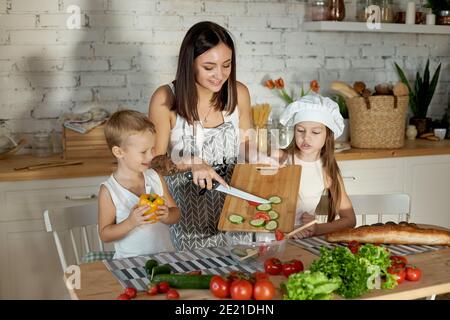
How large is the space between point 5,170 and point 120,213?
961 millimetres

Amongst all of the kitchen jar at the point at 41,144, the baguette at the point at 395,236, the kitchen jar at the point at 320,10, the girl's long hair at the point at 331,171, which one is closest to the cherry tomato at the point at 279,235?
the baguette at the point at 395,236

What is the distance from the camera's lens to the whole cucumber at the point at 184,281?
1507 mm

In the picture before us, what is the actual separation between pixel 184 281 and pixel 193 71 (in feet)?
3.08

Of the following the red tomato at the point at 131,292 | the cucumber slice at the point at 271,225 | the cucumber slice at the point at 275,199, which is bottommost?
the red tomato at the point at 131,292

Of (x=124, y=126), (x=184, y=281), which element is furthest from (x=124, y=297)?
(x=124, y=126)

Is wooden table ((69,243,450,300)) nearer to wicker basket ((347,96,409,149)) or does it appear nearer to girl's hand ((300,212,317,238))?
girl's hand ((300,212,317,238))

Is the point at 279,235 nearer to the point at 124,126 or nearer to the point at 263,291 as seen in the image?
the point at 263,291

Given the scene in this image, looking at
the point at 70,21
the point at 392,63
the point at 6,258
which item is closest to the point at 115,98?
the point at 70,21

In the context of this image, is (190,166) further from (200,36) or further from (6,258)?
(6,258)

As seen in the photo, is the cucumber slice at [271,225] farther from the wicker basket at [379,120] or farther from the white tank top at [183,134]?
the wicker basket at [379,120]

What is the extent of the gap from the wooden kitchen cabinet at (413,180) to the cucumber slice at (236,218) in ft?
5.01

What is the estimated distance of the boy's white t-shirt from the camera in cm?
205

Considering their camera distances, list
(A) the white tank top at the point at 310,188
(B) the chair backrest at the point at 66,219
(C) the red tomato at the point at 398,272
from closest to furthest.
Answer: (C) the red tomato at the point at 398,272
(B) the chair backrest at the point at 66,219
(A) the white tank top at the point at 310,188
